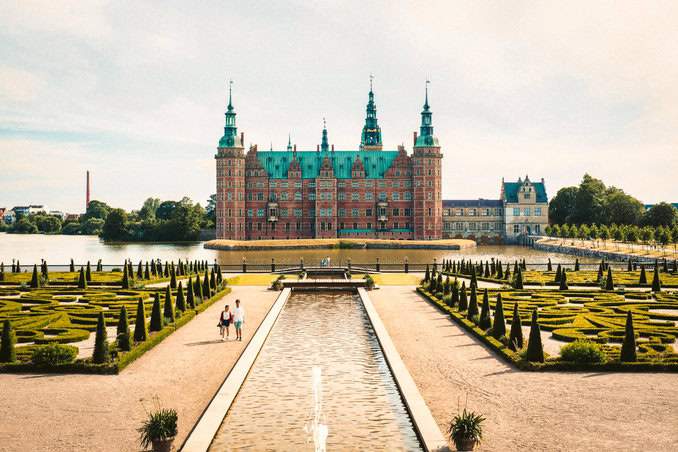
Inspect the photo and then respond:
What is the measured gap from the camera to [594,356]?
16016 mm

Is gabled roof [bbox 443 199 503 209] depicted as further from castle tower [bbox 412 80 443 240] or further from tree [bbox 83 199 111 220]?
tree [bbox 83 199 111 220]

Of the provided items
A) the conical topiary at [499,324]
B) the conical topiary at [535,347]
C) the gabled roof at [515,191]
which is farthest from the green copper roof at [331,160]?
the conical topiary at [535,347]

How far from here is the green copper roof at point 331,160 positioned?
358 feet

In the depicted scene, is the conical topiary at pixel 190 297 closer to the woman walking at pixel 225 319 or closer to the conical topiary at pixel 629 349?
the woman walking at pixel 225 319

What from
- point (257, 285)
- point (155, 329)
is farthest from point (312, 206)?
point (155, 329)

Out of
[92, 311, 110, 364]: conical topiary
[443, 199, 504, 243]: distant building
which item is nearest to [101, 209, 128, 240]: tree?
[443, 199, 504, 243]: distant building

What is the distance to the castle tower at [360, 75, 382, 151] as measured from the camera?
122m

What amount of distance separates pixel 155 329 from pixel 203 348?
264 cm

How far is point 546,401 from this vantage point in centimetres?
1334

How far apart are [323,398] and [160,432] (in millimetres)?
4415

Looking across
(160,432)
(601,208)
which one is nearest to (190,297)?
(160,432)

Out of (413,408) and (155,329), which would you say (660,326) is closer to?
(413,408)

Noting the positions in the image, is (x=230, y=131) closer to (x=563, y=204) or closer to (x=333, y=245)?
(x=333, y=245)

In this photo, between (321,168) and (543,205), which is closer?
(321,168)
